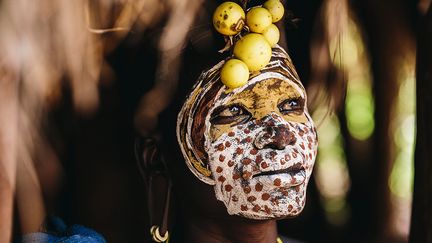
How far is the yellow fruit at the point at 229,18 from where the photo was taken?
226 cm

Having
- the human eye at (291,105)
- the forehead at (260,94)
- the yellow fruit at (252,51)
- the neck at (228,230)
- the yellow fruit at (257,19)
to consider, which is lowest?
the neck at (228,230)

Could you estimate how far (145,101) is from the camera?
2.47 metres

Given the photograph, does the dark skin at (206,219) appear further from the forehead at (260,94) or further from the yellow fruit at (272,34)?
the yellow fruit at (272,34)

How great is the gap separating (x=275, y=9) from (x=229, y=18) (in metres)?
0.16

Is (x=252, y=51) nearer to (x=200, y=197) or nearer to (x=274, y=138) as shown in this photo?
(x=274, y=138)

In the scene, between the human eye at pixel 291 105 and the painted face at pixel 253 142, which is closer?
the painted face at pixel 253 142

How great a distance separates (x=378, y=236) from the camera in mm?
3115

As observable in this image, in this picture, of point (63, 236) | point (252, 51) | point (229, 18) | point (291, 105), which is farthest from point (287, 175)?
point (63, 236)

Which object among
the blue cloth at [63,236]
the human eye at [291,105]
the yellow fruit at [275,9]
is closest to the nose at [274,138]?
the human eye at [291,105]

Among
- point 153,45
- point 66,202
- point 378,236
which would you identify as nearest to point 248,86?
point 153,45

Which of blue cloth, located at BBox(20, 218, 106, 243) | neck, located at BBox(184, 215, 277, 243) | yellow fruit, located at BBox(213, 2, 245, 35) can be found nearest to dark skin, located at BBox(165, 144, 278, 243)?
neck, located at BBox(184, 215, 277, 243)

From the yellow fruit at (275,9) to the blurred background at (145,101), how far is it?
0.16 metres

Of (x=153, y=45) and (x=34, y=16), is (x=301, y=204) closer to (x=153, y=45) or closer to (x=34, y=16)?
(x=153, y=45)

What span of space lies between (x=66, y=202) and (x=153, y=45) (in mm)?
715
